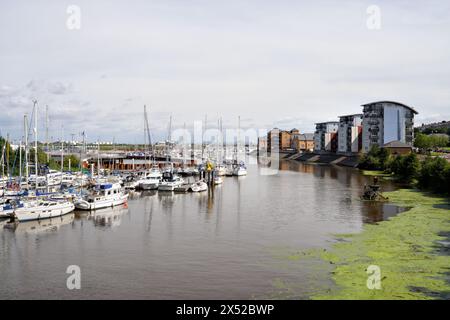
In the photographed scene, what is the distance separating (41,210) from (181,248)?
52.7 ft

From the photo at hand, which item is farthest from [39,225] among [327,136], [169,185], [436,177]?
[327,136]

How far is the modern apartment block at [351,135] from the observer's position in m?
132

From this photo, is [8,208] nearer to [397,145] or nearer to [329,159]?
[397,145]

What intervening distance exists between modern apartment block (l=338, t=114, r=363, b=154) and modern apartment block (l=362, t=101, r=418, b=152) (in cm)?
1069

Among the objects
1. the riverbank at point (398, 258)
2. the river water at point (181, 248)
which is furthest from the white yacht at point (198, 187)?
the riverbank at point (398, 258)

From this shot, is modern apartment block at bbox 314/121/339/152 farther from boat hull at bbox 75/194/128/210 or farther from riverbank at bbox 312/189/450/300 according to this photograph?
riverbank at bbox 312/189/450/300

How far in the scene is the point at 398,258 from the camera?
25875mm

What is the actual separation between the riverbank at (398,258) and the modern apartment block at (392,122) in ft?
271

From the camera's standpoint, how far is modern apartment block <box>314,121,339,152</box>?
517 ft

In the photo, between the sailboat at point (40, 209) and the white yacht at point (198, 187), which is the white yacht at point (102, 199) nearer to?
the sailboat at point (40, 209)

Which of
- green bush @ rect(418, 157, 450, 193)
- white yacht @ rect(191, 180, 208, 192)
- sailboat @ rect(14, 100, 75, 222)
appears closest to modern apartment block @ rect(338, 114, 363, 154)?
green bush @ rect(418, 157, 450, 193)

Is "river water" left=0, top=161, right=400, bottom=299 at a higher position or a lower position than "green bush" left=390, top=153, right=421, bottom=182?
lower
